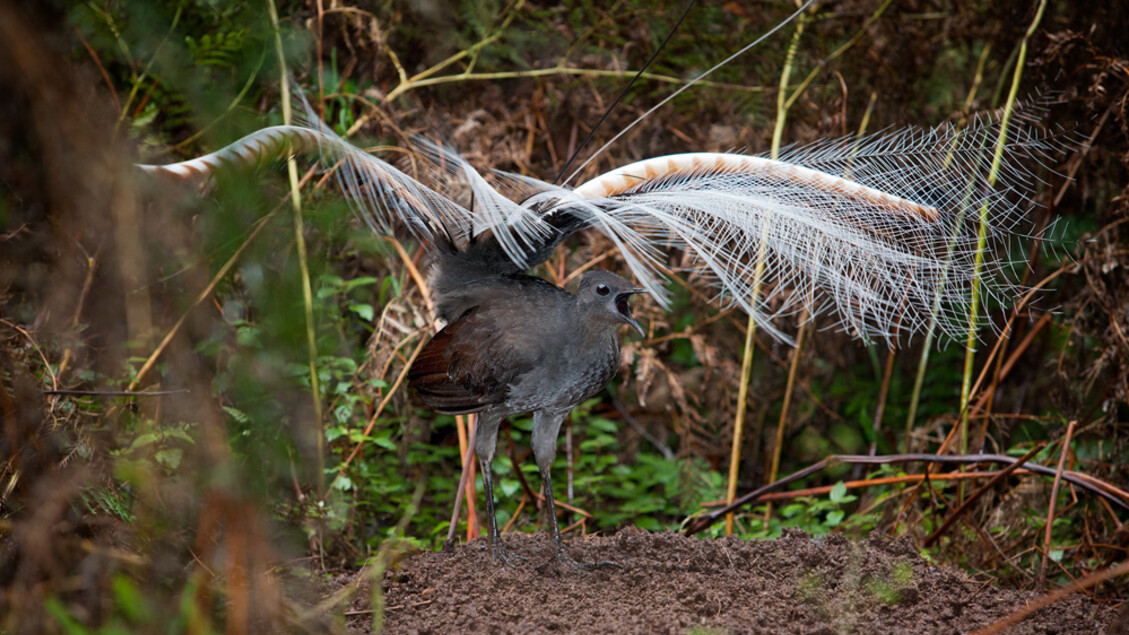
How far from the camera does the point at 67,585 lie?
1.15 metres

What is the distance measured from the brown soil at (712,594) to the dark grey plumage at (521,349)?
19 centimetres

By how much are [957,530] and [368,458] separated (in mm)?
2330

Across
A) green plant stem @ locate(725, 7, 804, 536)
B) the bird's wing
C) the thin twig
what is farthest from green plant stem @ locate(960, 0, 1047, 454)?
the bird's wing

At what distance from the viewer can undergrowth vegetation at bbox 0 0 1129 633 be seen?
101 cm

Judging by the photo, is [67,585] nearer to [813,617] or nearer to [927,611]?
[813,617]

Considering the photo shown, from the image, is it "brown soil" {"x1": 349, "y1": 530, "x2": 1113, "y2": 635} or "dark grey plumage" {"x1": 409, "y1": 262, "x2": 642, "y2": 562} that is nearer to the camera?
"brown soil" {"x1": 349, "y1": 530, "x2": 1113, "y2": 635}

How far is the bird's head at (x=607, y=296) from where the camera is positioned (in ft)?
7.54

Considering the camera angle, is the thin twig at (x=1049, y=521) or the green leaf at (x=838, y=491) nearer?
the thin twig at (x=1049, y=521)

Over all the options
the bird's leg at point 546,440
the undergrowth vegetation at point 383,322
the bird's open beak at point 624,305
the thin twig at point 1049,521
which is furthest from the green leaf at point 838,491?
the bird's open beak at point 624,305

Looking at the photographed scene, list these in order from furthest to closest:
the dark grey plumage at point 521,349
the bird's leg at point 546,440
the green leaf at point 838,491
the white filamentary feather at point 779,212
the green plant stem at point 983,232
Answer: the green leaf at point 838,491 < the bird's leg at point 546,440 < the dark grey plumage at point 521,349 < the green plant stem at point 983,232 < the white filamentary feather at point 779,212

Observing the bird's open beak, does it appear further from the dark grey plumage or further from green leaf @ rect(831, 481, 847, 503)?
green leaf @ rect(831, 481, 847, 503)

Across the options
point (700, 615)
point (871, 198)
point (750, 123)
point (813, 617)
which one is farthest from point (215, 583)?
point (750, 123)

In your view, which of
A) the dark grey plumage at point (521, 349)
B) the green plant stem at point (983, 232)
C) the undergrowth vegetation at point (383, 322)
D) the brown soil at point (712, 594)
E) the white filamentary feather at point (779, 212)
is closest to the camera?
the undergrowth vegetation at point (383, 322)

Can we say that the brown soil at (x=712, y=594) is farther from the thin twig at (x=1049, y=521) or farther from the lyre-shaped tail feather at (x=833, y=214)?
the lyre-shaped tail feather at (x=833, y=214)
